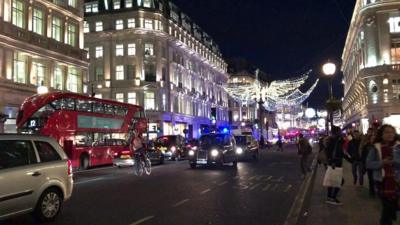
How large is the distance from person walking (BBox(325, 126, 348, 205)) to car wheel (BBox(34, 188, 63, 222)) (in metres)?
6.38

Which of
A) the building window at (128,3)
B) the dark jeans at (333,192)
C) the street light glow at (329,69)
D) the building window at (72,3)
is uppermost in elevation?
the building window at (128,3)

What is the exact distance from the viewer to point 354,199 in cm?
1180

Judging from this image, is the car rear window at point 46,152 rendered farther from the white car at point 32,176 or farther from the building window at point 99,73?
the building window at point 99,73

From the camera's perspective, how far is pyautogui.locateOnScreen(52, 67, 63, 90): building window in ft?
134

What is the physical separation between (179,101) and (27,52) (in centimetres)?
3728

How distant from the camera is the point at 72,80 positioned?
44.0 meters

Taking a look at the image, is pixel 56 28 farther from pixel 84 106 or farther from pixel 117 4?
pixel 117 4

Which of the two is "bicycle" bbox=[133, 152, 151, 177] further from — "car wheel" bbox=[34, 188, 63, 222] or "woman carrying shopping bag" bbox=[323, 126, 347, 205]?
"woman carrying shopping bag" bbox=[323, 126, 347, 205]

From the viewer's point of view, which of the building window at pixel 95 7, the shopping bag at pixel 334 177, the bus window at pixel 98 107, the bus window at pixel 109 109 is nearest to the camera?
the shopping bag at pixel 334 177

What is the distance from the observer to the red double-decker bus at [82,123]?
23938 millimetres

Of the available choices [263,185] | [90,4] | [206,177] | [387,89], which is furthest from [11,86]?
[387,89]

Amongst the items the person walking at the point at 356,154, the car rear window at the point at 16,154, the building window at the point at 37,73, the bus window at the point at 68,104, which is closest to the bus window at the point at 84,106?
the bus window at the point at 68,104

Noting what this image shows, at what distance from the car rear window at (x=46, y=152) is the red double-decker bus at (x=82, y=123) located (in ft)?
48.1

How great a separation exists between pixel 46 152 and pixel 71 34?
36528 mm
